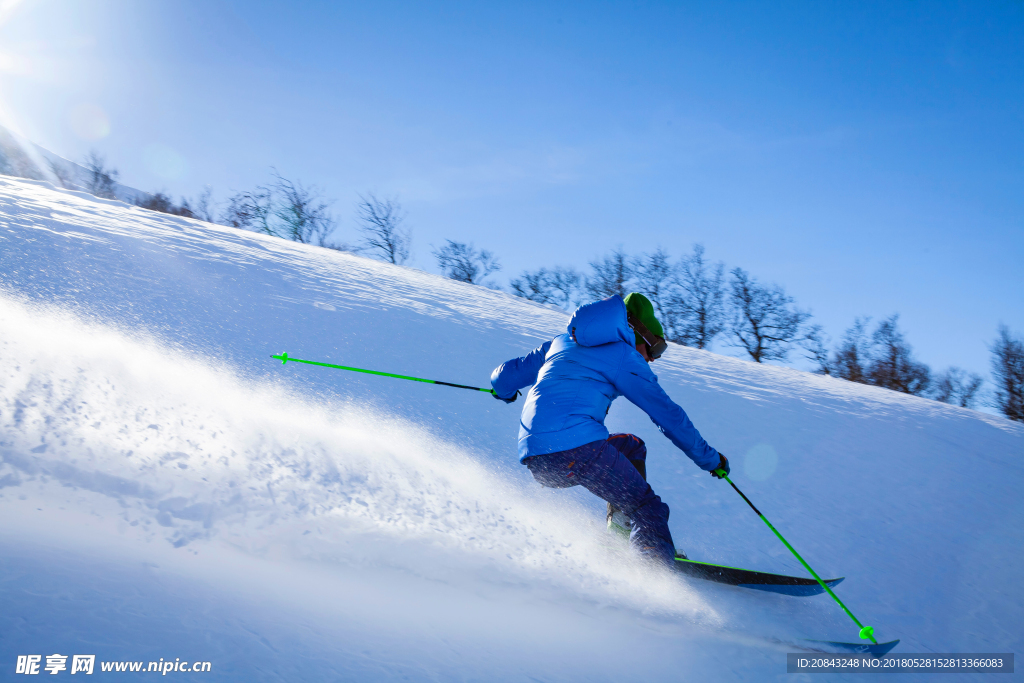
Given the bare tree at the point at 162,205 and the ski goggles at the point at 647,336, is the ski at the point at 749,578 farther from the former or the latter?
the bare tree at the point at 162,205

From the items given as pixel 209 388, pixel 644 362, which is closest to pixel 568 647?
pixel 644 362

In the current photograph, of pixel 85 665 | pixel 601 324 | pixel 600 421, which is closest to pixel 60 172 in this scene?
pixel 601 324

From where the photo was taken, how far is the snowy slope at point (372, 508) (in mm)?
1643

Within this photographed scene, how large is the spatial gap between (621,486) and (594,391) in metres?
0.50

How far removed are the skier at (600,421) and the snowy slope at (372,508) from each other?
12.5 inches

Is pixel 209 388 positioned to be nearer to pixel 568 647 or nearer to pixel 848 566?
pixel 568 647

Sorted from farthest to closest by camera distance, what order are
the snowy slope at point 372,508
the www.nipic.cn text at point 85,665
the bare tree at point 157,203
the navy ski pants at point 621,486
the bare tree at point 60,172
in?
1. the bare tree at point 60,172
2. the bare tree at point 157,203
3. the navy ski pants at point 621,486
4. the snowy slope at point 372,508
5. the www.nipic.cn text at point 85,665

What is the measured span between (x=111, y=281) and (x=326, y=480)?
341 centimetres

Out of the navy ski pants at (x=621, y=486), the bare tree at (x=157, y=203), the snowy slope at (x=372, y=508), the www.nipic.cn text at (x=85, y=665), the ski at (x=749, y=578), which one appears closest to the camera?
Result: the www.nipic.cn text at (x=85, y=665)

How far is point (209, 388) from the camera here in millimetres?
3332

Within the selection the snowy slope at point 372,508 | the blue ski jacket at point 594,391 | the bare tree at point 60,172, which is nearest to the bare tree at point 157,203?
the bare tree at point 60,172

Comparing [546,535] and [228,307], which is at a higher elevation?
[228,307]

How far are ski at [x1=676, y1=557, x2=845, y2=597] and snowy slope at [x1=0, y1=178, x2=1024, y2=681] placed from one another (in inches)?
2.6

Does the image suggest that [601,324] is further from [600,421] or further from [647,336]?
[600,421]
